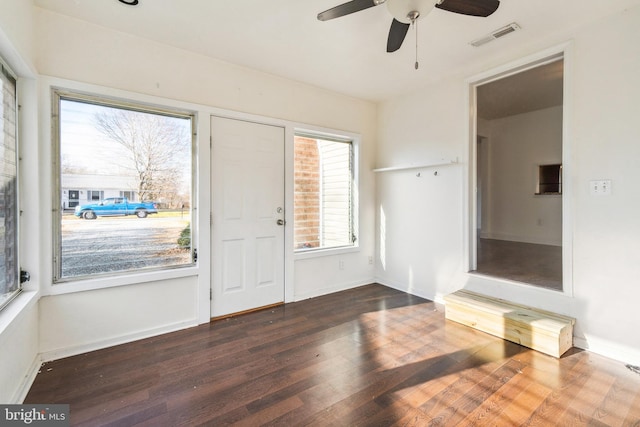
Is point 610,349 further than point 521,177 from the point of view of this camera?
No

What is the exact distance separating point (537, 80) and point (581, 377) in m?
3.80

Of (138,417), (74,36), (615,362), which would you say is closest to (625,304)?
(615,362)

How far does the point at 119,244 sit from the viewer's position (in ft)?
8.41

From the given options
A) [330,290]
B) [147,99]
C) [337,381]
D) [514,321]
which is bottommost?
[337,381]

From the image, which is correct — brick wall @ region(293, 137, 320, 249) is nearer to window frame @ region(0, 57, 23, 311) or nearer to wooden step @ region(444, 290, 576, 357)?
wooden step @ region(444, 290, 576, 357)

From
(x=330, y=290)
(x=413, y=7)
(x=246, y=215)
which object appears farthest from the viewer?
(x=330, y=290)

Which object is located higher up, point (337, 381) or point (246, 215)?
point (246, 215)

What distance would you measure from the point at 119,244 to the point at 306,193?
6.71ft

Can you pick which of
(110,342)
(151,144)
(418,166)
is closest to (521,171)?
(418,166)

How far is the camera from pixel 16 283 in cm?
199

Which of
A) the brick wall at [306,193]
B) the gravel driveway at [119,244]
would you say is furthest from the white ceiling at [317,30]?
the gravel driveway at [119,244]

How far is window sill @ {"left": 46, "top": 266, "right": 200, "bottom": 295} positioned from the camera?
227 cm

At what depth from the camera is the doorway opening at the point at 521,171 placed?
435 centimetres

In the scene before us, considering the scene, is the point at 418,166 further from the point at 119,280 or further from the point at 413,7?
the point at 119,280
